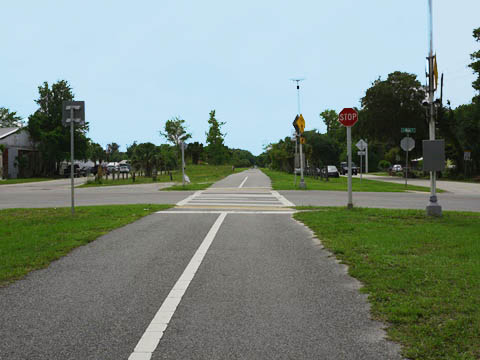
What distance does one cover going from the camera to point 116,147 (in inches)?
7451

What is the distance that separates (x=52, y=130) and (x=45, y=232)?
59.4m

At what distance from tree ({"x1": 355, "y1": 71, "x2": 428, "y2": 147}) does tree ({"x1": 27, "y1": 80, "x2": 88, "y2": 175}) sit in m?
38.4

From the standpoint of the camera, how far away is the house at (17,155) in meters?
57.8

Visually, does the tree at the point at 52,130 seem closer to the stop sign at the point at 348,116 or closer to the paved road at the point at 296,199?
the paved road at the point at 296,199

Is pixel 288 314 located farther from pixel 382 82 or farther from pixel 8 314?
pixel 382 82

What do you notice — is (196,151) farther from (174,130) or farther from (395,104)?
(395,104)

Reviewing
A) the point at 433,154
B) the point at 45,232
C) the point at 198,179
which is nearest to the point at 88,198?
the point at 45,232

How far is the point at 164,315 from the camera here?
4531 mm

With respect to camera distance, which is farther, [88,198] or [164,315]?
[88,198]

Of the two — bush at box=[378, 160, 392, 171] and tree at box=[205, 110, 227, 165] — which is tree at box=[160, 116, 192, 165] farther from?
bush at box=[378, 160, 392, 171]

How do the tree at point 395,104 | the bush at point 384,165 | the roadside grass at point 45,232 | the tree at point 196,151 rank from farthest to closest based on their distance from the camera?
the tree at point 196,151 → the bush at point 384,165 → the tree at point 395,104 → the roadside grass at point 45,232

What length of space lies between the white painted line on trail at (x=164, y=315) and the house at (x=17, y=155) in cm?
5658

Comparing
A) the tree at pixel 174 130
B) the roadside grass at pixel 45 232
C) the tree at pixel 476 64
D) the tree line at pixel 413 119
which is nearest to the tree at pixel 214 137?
the tree at pixel 174 130

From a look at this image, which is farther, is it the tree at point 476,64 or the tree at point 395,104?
the tree at point 395,104
